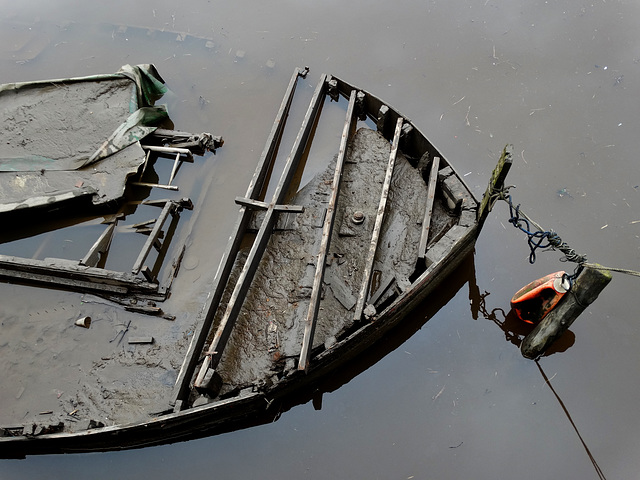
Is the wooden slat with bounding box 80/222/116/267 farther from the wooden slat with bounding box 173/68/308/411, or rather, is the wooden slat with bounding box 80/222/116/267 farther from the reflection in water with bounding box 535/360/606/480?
the reflection in water with bounding box 535/360/606/480

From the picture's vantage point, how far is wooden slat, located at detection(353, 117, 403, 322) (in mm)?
5438

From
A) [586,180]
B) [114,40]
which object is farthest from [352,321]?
[114,40]

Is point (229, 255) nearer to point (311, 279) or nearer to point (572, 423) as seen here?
point (311, 279)

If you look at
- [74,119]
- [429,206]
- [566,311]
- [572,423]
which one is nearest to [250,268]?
[429,206]

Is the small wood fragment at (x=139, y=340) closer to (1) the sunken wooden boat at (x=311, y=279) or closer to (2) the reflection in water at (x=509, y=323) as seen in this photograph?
(1) the sunken wooden boat at (x=311, y=279)

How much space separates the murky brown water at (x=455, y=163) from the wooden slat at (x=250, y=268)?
1022 mm

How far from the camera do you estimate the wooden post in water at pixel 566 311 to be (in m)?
4.59

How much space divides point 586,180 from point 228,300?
549 centimetres

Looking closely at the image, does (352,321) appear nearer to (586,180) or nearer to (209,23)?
(586,180)

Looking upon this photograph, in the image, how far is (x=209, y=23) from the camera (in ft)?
31.2

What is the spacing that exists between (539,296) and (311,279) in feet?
9.10

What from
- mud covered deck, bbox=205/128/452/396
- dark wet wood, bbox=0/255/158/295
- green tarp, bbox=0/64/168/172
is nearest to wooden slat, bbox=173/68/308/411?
mud covered deck, bbox=205/128/452/396

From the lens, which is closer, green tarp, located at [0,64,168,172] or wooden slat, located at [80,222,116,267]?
wooden slat, located at [80,222,116,267]

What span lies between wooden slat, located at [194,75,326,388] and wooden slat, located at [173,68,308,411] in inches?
7.1
